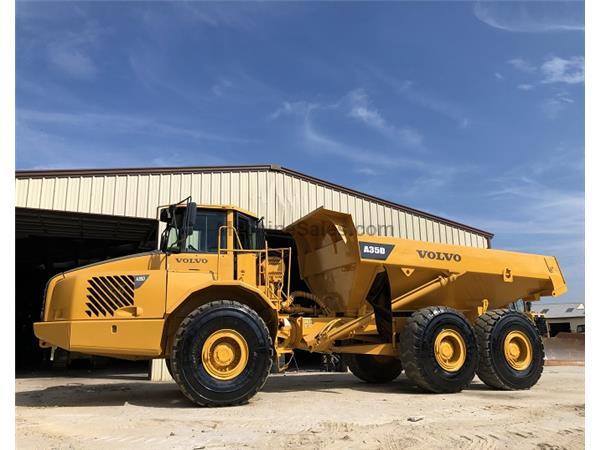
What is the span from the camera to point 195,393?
26.3 feet

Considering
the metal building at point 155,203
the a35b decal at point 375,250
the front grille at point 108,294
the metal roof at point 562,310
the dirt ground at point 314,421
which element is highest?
the metal building at point 155,203

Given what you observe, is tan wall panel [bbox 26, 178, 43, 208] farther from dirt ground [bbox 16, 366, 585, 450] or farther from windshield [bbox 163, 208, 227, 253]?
windshield [bbox 163, 208, 227, 253]

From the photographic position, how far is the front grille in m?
8.24

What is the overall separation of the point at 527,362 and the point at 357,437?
6344 mm

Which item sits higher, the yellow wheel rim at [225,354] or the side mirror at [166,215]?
the side mirror at [166,215]

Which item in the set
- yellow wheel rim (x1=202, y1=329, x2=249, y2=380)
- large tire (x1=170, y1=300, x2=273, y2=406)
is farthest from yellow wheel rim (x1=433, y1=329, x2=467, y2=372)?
yellow wheel rim (x1=202, y1=329, x2=249, y2=380)

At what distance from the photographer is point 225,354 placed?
27.4 feet

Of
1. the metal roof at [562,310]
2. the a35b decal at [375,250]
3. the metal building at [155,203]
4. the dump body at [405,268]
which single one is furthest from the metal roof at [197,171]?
the metal roof at [562,310]

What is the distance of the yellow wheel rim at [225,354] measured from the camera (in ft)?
27.1

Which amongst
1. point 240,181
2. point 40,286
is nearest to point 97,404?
→ point 240,181

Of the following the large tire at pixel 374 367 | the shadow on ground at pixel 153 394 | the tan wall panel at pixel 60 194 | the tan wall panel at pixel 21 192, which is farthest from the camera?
the tan wall panel at pixel 60 194

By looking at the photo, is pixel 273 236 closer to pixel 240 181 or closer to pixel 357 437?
pixel 240 181

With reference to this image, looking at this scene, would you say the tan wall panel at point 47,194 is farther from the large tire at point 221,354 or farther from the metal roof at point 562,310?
the metal roof at point 562,310

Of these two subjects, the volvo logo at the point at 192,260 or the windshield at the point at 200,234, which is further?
the windshield at the point at 200,234
